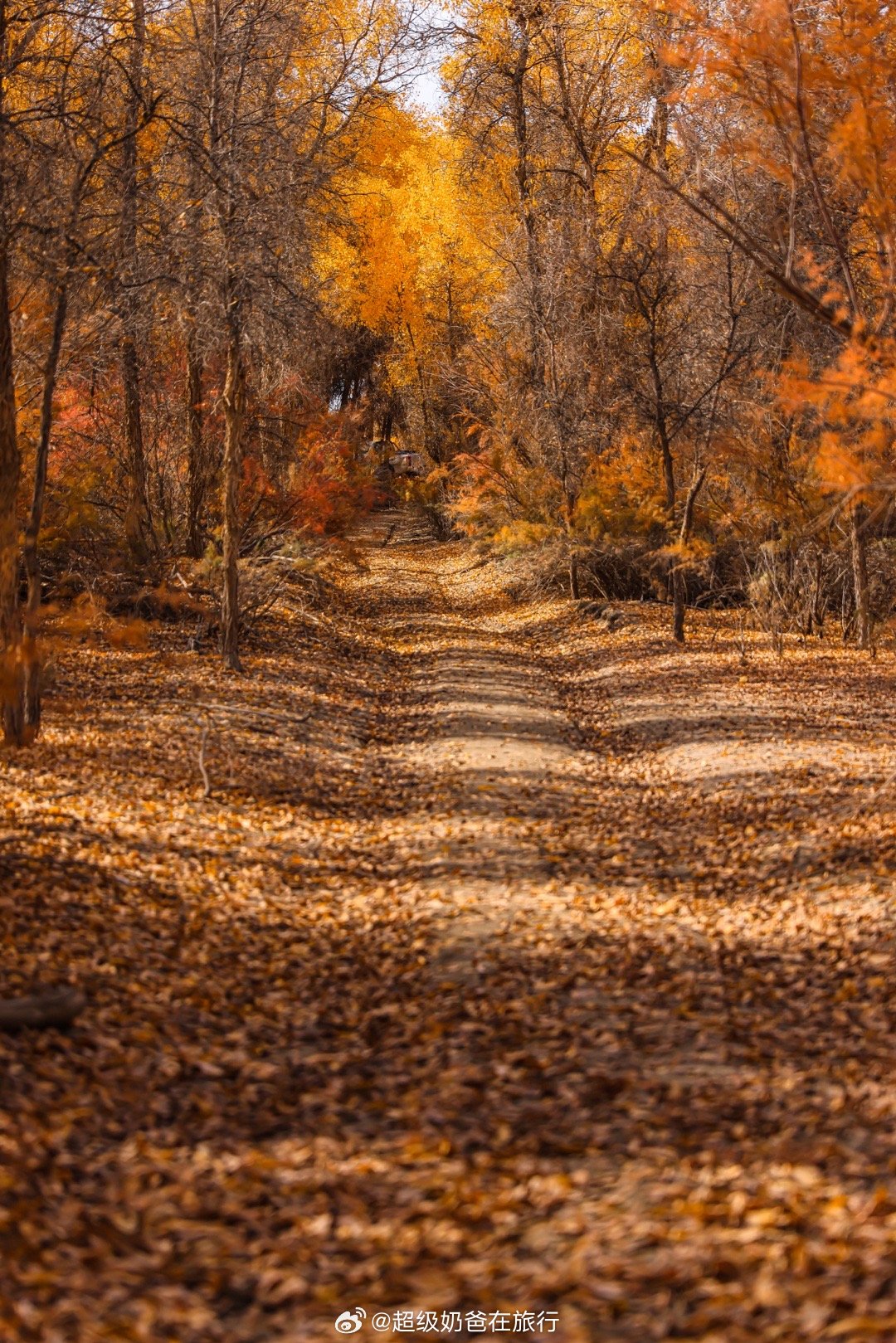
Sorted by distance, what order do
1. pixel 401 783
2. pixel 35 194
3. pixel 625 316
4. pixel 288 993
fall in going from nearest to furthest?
pixel 288 993 → pixel 35 194 → pixel 401 783 → pixel 625 316

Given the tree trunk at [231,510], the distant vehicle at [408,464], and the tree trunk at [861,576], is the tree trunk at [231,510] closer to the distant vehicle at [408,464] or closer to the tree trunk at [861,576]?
the tree trunk at [861,576]

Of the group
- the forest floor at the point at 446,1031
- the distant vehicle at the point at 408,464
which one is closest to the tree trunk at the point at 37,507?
the forest floor at the point at 446,1031

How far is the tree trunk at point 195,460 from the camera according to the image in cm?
1595

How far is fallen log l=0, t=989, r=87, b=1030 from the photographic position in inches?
187

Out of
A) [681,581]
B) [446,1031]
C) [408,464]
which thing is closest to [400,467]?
[408,464]

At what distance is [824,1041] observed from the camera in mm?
5062

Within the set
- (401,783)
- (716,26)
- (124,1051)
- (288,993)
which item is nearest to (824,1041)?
(288,993)

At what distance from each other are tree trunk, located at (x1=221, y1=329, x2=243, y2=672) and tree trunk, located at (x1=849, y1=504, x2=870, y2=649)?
24.5 ft

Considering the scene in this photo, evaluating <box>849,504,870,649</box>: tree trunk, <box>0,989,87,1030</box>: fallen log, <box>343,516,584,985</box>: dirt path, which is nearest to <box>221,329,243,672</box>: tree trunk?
<box>343,516,584,985</box>: dirt path

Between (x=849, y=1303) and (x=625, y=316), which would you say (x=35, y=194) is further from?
(x=625, y=316)

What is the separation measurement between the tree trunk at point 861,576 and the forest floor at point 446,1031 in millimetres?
→ 4289

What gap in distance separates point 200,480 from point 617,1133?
43.6 feet

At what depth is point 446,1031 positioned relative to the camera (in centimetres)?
527

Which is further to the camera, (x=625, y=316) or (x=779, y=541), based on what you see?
(x=625, y=316)
